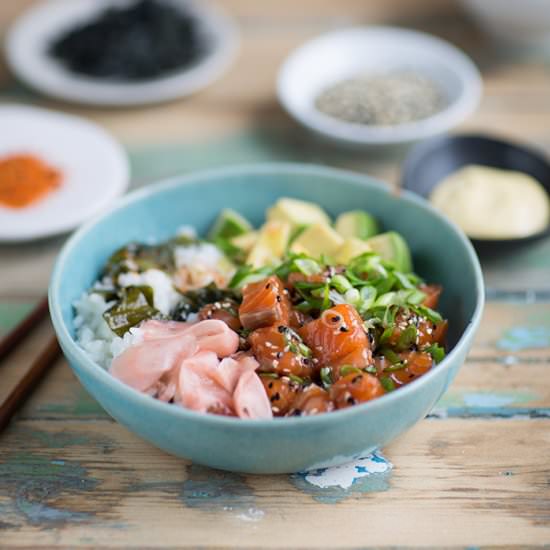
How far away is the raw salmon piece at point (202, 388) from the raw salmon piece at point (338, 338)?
201 mm

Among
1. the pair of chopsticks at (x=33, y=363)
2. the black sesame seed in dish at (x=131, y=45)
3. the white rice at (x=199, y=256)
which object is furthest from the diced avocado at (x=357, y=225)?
the black sesame seed in dish at (x=131, y=45)

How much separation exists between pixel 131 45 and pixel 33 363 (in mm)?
1593

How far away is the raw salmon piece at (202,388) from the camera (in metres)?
1.56

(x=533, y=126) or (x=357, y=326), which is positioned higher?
(x=357, y=326)

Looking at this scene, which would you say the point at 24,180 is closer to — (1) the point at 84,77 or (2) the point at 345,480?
(1) the point at 84,77

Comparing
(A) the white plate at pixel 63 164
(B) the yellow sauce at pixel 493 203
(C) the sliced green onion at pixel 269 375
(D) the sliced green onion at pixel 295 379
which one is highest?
(C) the sliced green onion at pixel 269 375

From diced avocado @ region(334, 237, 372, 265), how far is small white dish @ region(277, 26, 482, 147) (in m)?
0.75

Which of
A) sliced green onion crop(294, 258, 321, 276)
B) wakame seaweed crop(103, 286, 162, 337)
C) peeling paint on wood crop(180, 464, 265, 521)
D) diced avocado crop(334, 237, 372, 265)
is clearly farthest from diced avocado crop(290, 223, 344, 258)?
peeling paint on wood crop(180, 464, 265, 521)

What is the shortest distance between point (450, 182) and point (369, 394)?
1.15 metres

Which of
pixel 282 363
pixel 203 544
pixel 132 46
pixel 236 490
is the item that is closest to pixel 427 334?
pixel 282 363

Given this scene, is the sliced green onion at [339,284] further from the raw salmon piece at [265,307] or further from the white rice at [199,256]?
the white rice at [199,256]

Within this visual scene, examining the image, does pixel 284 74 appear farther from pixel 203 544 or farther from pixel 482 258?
pixel 203 544

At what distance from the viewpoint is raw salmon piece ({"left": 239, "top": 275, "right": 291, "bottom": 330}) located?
5.54 ft

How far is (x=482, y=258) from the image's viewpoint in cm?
235
